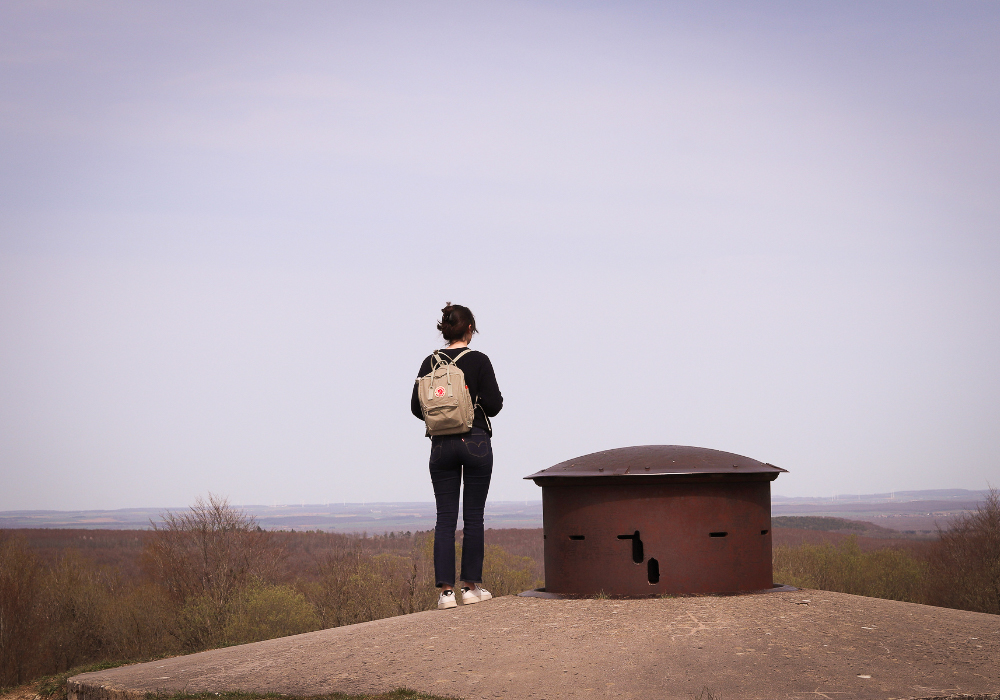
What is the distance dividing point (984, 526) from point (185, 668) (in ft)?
121

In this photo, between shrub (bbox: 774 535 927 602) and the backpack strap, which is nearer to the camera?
the backpack strap

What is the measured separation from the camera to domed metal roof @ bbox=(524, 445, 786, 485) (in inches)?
288

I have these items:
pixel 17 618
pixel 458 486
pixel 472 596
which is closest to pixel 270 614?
pixel 17 618

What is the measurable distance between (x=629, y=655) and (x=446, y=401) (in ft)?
7.85

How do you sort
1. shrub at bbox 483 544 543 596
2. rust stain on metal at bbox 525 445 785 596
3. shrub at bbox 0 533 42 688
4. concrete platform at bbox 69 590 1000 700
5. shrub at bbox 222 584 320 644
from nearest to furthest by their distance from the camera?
concrete platform at bbox 69 590 1000 700, rust stain on metal at bbox 525 445 785 596, shrub at bbox 222 584 320 644, shrub at bbox 0 533 42 688, shrub at bbox 483 544 543 596

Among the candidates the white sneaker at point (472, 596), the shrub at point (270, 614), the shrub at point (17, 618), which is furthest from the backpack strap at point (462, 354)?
the shrub at point (17, 618)

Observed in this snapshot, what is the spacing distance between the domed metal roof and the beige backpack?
1.19 metres

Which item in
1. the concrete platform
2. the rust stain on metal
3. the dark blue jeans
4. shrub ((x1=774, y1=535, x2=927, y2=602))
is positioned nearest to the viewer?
the concrete platform

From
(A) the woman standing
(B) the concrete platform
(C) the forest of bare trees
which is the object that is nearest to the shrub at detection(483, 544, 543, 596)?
(C) the forest of bare trees

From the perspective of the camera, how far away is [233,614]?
30188 mm

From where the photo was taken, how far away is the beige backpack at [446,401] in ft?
22.6

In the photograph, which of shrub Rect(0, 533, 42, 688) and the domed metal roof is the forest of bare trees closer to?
shrub Rect(0, 533, 42, 688)

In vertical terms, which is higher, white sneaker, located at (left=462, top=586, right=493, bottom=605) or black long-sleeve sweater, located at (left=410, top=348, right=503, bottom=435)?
black long-sleeve sweater, located at (left=410, top=348, right=503, bottom=435)

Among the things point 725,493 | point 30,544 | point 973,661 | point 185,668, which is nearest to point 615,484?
point 725,493
